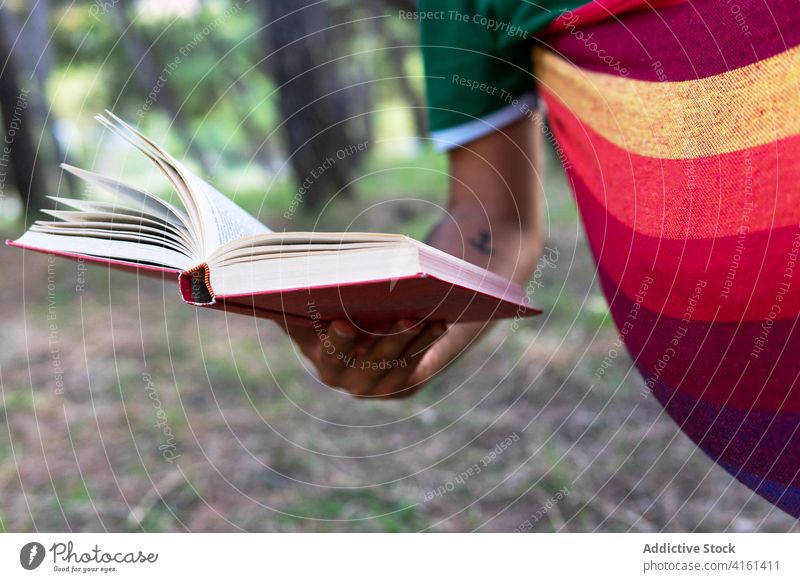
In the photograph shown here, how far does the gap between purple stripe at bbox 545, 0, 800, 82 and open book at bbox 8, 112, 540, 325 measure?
0.26 meters

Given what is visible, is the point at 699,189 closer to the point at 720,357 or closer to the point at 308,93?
the point at 720,357

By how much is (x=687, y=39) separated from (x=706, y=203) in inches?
6.0

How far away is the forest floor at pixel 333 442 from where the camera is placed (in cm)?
166

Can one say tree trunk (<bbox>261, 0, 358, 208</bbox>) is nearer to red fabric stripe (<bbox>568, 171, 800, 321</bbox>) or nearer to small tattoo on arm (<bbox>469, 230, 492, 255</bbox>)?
small tattoo on arm (<bbox>469, 230, 492, 255</bbox>)

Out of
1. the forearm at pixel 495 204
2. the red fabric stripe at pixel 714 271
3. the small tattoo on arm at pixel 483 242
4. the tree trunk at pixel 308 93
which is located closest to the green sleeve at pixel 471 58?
the forearm at pixel 495 204

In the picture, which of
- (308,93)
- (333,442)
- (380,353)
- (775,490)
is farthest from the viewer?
(308,93)

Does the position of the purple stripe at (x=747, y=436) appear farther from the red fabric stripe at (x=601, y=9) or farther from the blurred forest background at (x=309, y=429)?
the blurred forest background at (x=309, y=429)

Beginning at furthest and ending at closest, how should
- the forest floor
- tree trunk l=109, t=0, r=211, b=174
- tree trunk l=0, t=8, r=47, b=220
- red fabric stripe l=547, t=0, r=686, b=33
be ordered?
tree trunk l=109, t=0, r=211, b=174 < tree trunk l=0, t=8, r=47, b=220 < the forest floor < red fabric stripe l=547, t=0, r=686, b=33

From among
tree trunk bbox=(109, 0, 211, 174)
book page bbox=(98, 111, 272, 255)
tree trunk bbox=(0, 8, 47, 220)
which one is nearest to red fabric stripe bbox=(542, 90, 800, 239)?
book page bbox=(98, 111, 272, 255)

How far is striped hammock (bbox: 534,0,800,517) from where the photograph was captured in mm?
636

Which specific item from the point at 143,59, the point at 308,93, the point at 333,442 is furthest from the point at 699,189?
the point at 143,59

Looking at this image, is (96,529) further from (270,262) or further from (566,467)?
(270,262)

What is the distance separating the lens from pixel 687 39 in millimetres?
688

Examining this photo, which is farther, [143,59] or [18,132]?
[143,59]
